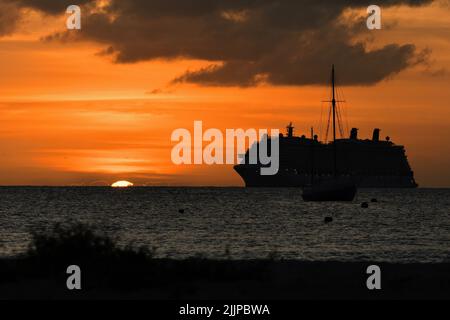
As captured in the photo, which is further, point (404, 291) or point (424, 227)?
point (424, 227)

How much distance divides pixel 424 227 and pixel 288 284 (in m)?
44.2

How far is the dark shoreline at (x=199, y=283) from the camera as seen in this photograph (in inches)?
648

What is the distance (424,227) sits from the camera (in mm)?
59844

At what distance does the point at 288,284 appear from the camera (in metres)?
17.9

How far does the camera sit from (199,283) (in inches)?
700

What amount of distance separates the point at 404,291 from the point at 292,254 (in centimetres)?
1851

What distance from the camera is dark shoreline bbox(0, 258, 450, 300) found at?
54.0ft

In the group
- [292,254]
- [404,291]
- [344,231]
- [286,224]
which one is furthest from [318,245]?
[404,291]

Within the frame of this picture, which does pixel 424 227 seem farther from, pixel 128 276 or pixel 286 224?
pixel 128 276
